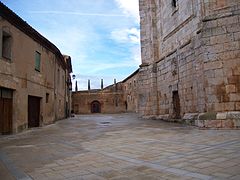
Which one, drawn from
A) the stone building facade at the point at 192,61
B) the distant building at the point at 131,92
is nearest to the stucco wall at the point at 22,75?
the stone building facade at the point at 192,61

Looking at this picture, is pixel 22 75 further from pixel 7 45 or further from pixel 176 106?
pixel 176 106

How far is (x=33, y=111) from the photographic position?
1312cm

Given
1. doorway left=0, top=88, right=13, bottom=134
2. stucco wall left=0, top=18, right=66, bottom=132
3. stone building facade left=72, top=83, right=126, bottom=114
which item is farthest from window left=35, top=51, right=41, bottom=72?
stone building facade left=72, top=83, right=126, bottom=114

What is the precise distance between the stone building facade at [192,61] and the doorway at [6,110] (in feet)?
24.3

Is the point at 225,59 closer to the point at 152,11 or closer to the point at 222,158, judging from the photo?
the point at 222,158

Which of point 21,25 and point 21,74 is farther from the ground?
point 21,25

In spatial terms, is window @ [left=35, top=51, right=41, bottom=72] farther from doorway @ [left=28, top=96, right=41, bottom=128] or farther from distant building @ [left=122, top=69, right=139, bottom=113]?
distant building @ [left=122, top=69, right=139, bottom=113]

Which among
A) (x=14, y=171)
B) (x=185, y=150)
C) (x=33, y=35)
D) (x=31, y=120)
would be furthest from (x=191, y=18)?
(x=14, y=171)

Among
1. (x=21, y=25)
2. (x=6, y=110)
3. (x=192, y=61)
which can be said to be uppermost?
(x=21, y=25)

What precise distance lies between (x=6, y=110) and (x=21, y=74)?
1.80 m

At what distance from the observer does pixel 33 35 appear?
12195 millimetres

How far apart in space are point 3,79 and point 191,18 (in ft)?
28.5

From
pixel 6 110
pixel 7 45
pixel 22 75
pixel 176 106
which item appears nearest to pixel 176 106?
pixel 176 106

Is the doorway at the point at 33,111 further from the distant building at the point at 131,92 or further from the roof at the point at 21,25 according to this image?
the distant building at the point at 131,92
